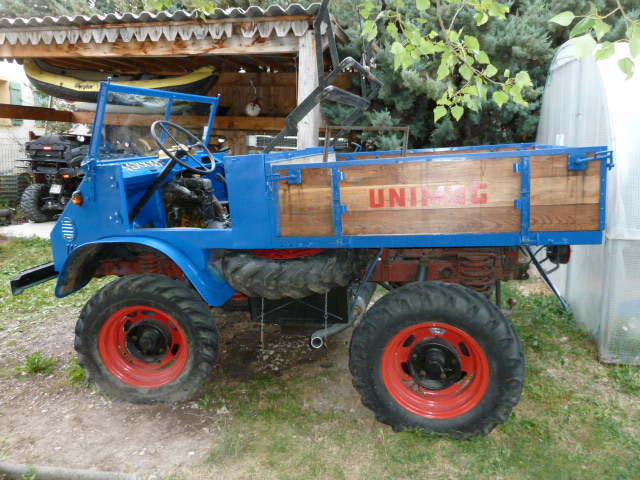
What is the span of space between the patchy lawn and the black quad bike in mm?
5975

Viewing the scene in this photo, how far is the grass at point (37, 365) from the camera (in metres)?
3.79

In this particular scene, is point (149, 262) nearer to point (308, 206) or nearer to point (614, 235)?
point (308, 206)

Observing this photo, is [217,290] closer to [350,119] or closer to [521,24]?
[350,119]

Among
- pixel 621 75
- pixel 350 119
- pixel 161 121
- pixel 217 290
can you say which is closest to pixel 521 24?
pixel 621 75

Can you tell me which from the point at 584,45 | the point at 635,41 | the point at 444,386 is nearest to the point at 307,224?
the point at 444,386

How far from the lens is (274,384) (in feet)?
11.6

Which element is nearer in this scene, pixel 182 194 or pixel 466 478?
pixel 466 478

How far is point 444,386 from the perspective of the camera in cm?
290

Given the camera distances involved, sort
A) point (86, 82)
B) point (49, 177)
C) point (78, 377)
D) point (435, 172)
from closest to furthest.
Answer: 1. point (435, 172)
2. point (78, 377)
3. point (86, 82)
4. point (49, 177)

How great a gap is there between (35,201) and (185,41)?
5634 millimetres

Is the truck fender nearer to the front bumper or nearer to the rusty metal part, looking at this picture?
the front bumper

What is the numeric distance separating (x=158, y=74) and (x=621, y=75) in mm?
7652

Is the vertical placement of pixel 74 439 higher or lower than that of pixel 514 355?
lower

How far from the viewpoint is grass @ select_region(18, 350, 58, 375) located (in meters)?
3.79
